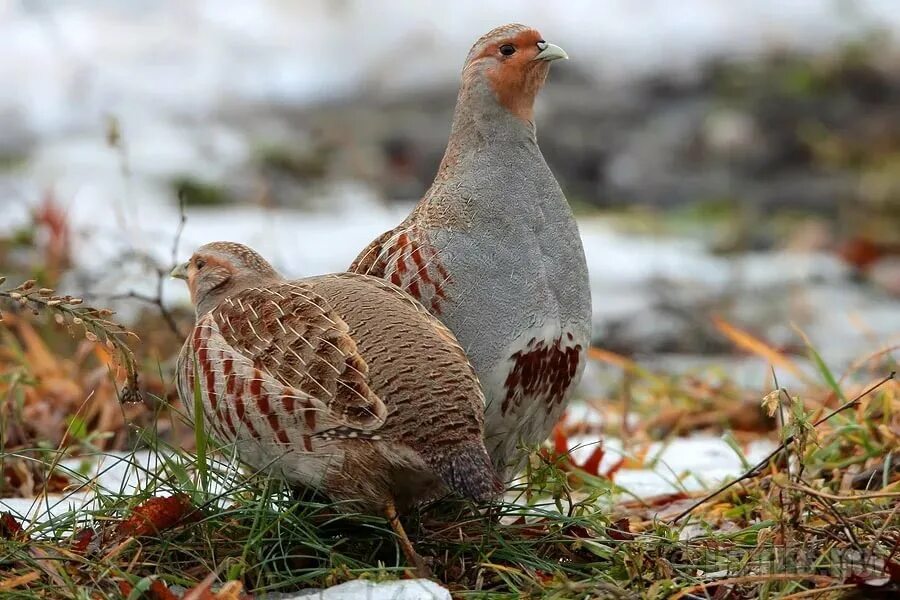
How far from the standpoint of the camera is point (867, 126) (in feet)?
36.7

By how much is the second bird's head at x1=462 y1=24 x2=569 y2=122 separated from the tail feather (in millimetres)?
1265

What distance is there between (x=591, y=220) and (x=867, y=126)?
114 inches

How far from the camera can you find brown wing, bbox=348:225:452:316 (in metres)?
3.51

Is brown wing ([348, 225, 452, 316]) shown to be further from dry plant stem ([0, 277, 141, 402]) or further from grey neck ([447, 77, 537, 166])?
dry plant stem ([0, 277, 141, 402])

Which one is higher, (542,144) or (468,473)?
(468,473)

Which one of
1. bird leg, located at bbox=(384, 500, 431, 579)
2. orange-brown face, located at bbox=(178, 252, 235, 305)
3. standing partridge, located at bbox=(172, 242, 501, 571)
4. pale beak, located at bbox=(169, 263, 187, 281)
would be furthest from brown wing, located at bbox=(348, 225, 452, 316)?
bird leg, located at bbox=(384, 500, 431, 579)

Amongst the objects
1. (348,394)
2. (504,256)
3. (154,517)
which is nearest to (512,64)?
(504,256)

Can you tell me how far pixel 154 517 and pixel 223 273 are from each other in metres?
0.93

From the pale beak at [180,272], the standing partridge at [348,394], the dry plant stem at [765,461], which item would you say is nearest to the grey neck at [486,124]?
the standing partridge at [348,394]

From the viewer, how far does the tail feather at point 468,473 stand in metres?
2.76

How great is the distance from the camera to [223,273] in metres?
3.68

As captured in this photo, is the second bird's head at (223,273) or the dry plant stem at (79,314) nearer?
the dry plant stem at (79,314)

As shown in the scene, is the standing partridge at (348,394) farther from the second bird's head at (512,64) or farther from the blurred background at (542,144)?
the blurred background at (542,144)

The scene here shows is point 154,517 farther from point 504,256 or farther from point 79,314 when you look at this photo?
point 504,256
